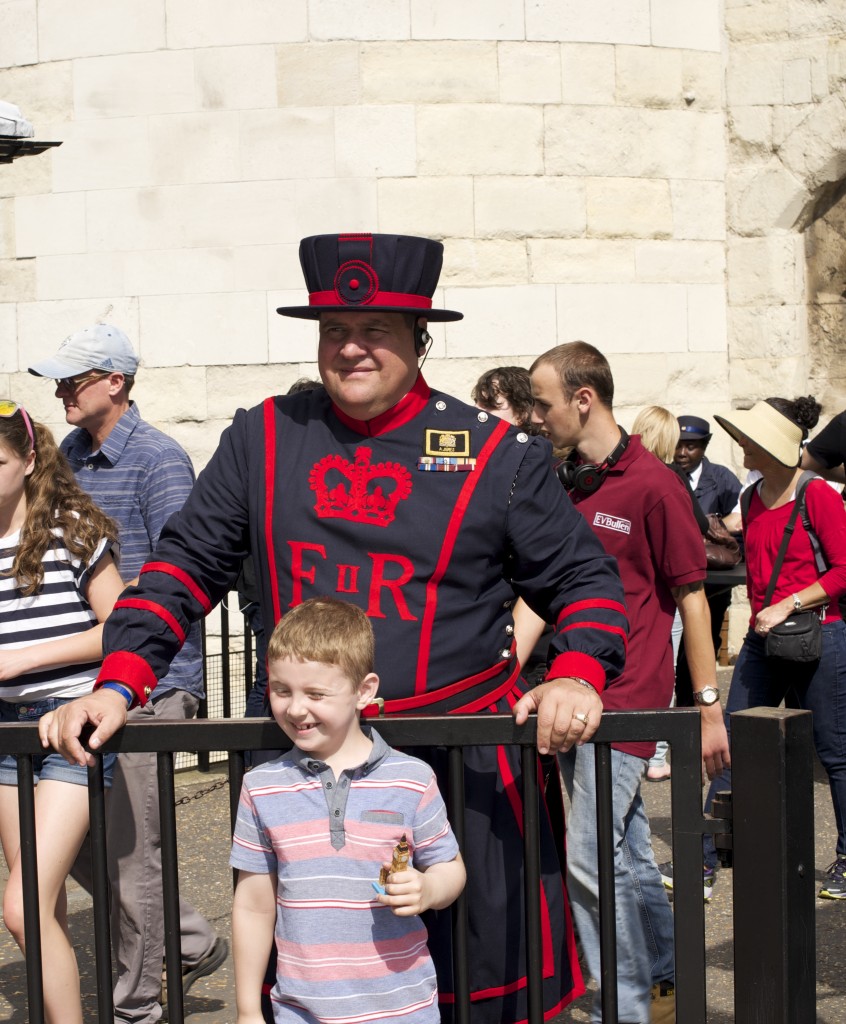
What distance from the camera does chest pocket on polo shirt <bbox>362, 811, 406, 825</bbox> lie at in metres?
2.49

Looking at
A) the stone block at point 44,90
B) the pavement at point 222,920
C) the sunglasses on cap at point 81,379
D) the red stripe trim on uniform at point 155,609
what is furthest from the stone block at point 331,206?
the red stripe trim on uniform at point 155,609

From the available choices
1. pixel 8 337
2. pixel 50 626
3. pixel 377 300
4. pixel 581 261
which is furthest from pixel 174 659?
pixel 581 261

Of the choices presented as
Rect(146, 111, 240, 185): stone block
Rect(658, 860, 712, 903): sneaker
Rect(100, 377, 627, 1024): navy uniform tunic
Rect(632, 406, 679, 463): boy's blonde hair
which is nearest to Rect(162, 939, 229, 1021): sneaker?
Rect(658, 860, 712, 903): sneaker

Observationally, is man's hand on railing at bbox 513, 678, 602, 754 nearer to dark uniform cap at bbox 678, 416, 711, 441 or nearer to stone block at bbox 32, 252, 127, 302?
dark uniform cap at bbox 678, 416, 711, 441

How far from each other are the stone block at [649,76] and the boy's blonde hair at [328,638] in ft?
23.0

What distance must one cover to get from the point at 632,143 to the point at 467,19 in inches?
50.5

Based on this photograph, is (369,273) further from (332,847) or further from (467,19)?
(467,19)

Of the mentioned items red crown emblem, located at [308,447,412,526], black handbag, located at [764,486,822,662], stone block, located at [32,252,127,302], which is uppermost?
stone block, located at [32,252,127,302]

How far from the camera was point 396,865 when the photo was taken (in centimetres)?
241

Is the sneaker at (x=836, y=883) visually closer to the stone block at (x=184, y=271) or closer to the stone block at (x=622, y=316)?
the stone block at (x=622, y=316)

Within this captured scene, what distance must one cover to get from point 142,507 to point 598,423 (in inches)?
56.7

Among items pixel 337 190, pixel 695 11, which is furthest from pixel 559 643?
pixel 695 11

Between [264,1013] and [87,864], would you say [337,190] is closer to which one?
[87,864]

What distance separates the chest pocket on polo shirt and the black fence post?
2.00 ft
